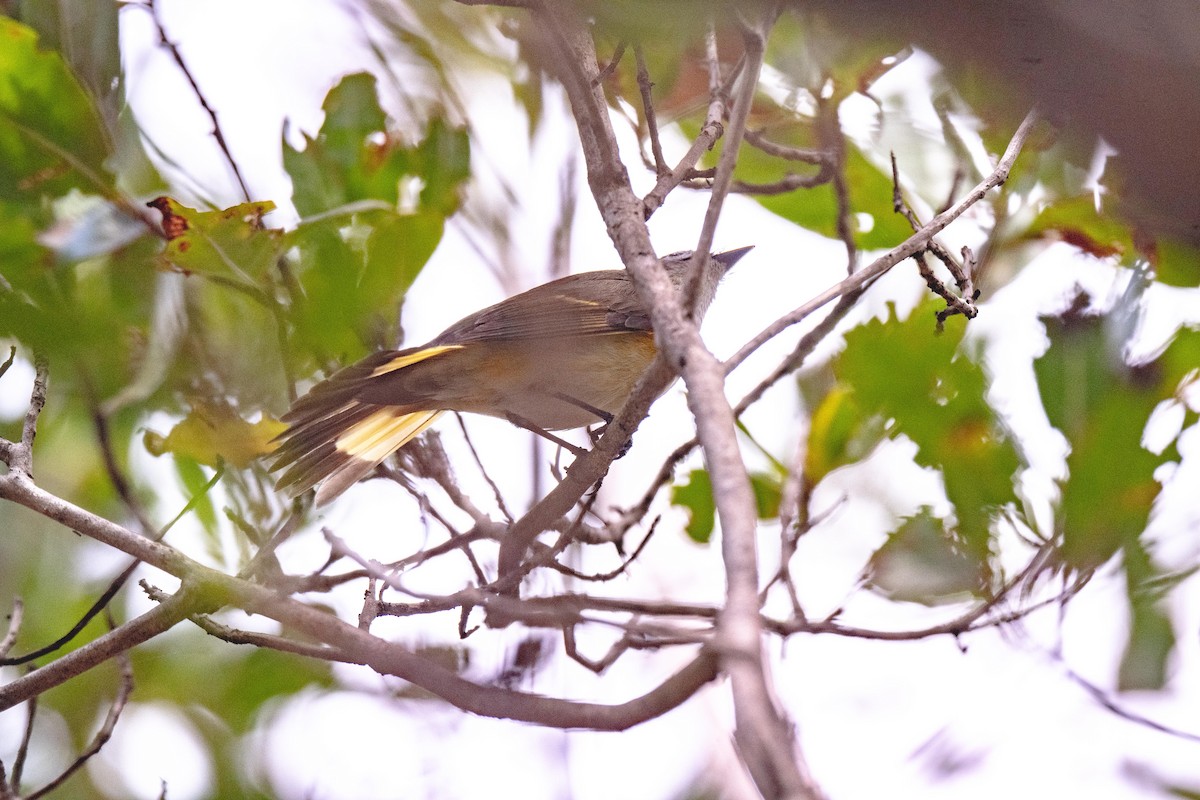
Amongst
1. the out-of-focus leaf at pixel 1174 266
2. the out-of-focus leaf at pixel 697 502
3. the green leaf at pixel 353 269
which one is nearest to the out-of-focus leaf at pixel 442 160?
the green leaf at pixel 353 269

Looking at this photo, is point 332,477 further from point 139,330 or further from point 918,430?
point 918,430

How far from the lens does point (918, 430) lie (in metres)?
2.37

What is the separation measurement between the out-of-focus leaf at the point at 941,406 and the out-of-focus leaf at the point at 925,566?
0.04 m

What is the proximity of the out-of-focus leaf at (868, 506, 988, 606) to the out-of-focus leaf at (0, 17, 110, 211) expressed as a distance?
6.68ft

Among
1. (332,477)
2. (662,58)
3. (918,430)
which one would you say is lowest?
(918,430)

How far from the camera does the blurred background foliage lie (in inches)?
82.2

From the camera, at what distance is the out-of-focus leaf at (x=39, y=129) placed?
96.4 inches

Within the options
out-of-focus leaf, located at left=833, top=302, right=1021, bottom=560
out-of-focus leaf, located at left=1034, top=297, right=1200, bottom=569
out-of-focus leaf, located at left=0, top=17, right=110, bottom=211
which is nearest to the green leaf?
out-of-focus leaf, located at left=0, top=17, right=110, bottom=211

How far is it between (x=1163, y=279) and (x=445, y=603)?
198 cm

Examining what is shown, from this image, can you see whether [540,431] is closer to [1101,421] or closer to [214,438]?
[214,438]

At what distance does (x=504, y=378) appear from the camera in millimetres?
3688

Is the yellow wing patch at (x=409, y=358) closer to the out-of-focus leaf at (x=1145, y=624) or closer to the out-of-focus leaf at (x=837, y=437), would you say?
the out-of-focus leaf at (x=837, y=437)

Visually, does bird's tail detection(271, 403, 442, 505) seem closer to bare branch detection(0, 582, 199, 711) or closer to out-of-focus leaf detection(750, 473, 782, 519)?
bare branch detection(0, 582, 199, 711)

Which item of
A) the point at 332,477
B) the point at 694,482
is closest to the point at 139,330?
the point at 332,477
